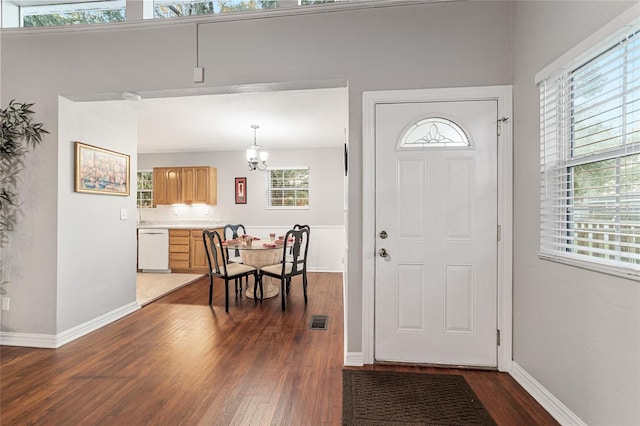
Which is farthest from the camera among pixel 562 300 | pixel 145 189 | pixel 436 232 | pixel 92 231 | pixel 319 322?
pixel 145 189

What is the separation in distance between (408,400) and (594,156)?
1.75m

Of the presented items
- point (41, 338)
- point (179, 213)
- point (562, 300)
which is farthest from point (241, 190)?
point (562, 300)

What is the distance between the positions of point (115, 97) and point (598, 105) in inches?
138

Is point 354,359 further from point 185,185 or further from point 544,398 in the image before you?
point 185,185

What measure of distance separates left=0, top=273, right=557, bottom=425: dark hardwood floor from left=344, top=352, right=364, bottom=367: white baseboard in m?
0.08

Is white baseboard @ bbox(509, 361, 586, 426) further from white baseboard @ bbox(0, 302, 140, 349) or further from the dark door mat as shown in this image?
white baseboard @ bbox(0, 302, 140, 349)

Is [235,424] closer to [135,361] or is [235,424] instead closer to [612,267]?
[135,361]

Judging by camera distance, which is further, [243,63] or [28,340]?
[28,340]

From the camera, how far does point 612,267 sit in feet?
4.50

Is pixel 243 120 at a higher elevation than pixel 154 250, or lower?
higher

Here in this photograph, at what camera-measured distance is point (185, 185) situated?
20.8 feet

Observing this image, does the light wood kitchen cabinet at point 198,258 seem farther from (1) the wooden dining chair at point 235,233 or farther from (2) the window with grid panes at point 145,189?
(2) the window with grid panes at point 145,189

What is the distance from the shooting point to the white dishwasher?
5828 mm

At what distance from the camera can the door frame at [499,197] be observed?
7.14ft
